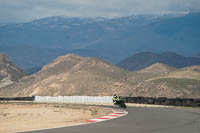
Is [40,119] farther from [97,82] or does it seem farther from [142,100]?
[97,82]

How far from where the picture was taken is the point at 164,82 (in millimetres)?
94375

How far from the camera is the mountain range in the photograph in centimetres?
9062

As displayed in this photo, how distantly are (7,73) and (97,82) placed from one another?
59.8 metres

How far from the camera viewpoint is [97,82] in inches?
4412

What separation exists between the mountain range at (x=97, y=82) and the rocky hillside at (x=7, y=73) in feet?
38.9

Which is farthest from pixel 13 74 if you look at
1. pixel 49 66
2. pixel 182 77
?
pixel 182 77

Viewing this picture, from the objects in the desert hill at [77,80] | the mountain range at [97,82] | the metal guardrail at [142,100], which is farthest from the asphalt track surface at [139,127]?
the desert hill at [77,80]

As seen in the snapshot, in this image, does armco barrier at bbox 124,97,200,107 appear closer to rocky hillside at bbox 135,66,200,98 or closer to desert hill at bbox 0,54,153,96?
rocky hillside at bbox 135,66,200,98

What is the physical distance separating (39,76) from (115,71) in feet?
94.0

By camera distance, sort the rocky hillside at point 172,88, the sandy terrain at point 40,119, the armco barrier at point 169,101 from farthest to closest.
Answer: the rocky hillside at point 172,88, the armco barrier at point 169,101, the sandy terrain at point 40,119

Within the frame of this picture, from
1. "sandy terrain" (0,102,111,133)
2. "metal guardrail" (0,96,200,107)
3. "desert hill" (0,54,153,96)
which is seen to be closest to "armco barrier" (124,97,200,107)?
"metal guardrail" (0,96,200,107)

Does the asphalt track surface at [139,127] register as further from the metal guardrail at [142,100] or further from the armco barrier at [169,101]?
the metal guardrail at [142,100]

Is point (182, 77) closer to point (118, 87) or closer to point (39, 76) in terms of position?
point (118, 87)

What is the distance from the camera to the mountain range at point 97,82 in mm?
90625
